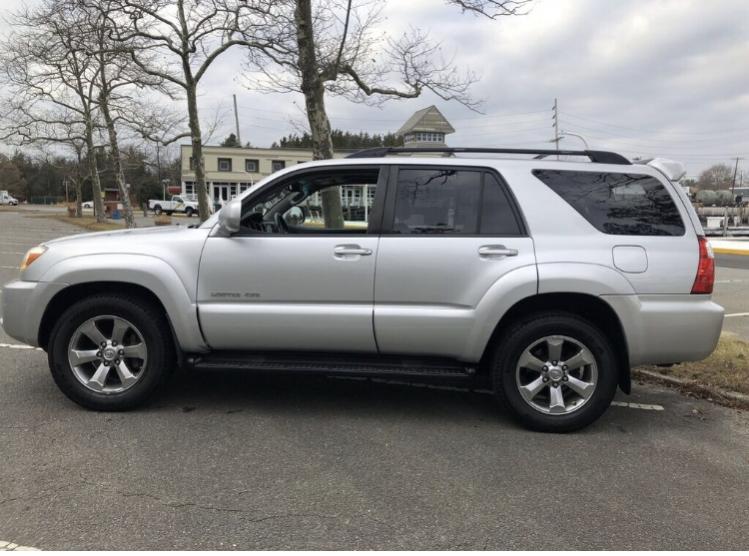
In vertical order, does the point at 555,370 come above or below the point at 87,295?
below

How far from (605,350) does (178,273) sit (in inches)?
119

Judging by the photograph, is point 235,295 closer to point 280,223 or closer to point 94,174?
point 280,223

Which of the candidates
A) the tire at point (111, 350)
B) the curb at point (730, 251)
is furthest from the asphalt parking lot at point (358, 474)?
the curb at point (730, 251)

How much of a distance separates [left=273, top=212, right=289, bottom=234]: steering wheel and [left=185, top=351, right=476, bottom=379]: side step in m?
1.05

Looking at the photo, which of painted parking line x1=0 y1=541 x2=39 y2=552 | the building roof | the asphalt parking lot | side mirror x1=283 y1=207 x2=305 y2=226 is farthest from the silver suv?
the building roof

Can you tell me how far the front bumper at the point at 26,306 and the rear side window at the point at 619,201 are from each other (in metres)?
3.63

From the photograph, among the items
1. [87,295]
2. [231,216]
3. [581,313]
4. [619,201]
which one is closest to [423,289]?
[581,313]

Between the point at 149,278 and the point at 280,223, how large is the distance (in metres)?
1.13

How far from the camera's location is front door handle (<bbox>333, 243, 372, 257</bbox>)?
161 inches

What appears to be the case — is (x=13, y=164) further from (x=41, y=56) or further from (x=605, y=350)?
(x=605, y=350)

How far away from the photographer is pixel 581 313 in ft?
14.0

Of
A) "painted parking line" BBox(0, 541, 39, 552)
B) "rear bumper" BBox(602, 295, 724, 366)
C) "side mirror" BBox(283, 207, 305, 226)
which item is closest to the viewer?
"painted parking line" BBox(0, 541, 39, 552)

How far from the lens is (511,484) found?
3.38 m

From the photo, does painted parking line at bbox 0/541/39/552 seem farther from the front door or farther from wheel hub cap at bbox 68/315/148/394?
the front door
